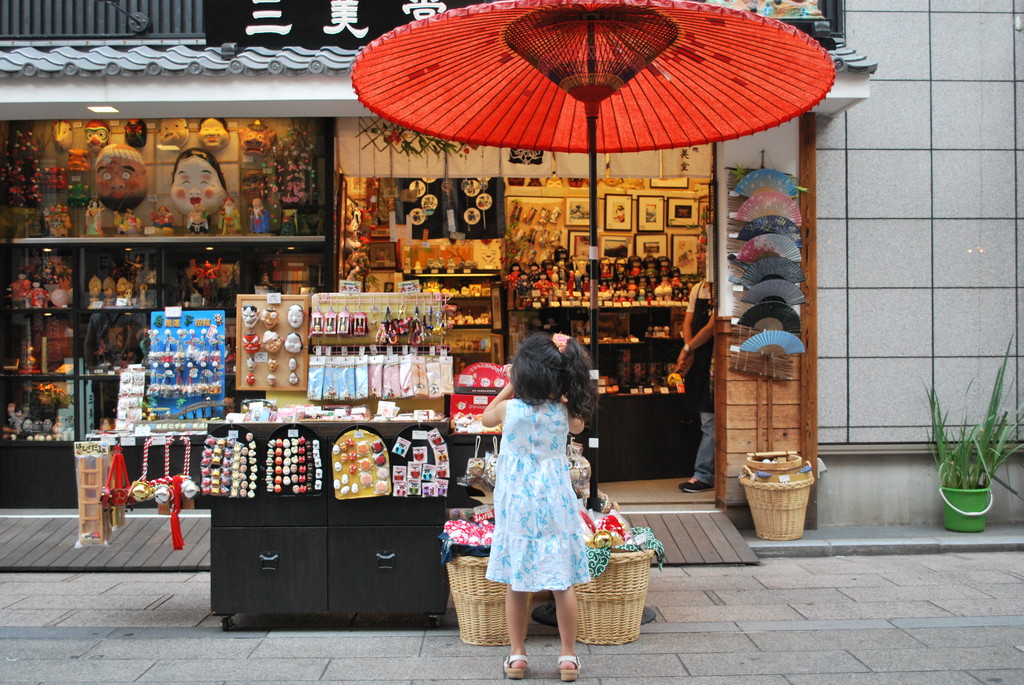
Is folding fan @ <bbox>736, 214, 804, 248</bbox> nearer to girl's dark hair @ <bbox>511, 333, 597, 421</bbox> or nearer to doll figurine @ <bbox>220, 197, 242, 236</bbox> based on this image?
girl's dark hair @ <bbox>511, 333, 597, 421</bbox>

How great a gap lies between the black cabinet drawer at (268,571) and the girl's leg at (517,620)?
131 centimetres

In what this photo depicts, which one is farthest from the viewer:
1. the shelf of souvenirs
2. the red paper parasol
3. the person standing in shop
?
the person standing in shop

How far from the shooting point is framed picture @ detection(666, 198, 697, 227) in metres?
10.2

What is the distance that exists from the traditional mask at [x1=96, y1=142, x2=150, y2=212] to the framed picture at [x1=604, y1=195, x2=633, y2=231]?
4767mm

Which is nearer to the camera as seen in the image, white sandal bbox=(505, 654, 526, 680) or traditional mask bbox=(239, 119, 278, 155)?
white sandal bbox=(505, 654, 526, 680)

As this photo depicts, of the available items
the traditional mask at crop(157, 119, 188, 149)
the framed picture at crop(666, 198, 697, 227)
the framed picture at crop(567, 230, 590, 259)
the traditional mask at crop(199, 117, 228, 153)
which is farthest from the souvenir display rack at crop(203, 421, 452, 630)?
the framed picture at crop(666, 198, 697, 227)

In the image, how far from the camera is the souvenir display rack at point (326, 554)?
17.4 feet

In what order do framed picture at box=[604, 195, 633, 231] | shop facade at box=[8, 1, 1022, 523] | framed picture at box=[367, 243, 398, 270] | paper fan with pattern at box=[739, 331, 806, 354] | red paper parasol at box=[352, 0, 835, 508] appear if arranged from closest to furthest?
red paper parasol at box=[352, 0, 835, 508]
shop facade at box=[8, 1, 1022, 523]
paper fan with pattern at box=[739, 331, 806, 354]
framed picture at box=[367, 243, 398, 270]
framed picture at box=[604, 195, 633, 231]

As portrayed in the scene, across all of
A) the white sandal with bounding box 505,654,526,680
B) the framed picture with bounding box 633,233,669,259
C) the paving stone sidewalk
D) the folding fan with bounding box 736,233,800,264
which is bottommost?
the paving stone sidewalk

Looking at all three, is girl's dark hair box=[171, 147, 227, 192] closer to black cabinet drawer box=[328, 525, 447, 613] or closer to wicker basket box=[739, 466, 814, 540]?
black cabinet drawer box=[328, 525, 447, 613]

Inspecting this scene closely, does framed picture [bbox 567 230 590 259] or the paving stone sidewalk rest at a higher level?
framed picture [bbox 567 230 590 259]

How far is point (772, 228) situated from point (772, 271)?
36cm

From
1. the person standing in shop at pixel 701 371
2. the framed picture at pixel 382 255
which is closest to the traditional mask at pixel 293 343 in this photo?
the framed picture at pixel 382 255

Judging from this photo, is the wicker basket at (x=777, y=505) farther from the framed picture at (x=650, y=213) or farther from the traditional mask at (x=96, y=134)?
the traditional mask at (x=96, y=134)
